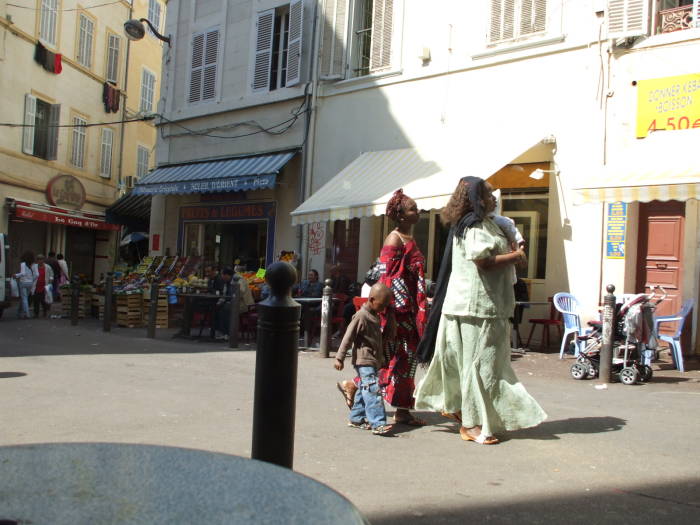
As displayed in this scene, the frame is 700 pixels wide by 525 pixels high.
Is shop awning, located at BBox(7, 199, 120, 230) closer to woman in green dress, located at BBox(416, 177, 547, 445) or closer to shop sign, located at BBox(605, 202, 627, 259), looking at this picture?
shop sign, located at BBox(605, 202, 627, 259)

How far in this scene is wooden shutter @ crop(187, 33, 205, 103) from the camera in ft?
59.0

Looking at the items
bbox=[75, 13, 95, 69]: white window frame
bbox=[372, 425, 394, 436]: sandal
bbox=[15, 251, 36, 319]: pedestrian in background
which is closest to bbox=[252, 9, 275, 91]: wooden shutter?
bbox=[15, 251, 36, 319]: pedestrian in background

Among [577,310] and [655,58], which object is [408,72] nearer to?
[655,58]

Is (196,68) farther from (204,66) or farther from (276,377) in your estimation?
(276,377)

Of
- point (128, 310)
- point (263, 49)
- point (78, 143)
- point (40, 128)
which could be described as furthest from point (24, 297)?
point (78, 143)

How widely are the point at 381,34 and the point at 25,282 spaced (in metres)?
9.35

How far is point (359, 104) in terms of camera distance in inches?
570

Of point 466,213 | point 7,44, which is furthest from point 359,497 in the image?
point 7,44

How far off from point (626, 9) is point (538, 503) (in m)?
9.19

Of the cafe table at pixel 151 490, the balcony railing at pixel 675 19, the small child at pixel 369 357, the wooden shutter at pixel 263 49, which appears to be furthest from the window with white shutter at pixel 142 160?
the cafe table at pixel 151 490

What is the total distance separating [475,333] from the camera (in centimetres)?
484

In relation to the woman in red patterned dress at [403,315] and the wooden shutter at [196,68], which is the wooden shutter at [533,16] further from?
the wooden shutter at [196,68]

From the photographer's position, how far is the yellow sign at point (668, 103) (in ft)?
32.5

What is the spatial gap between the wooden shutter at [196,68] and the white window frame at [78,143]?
7994mm
